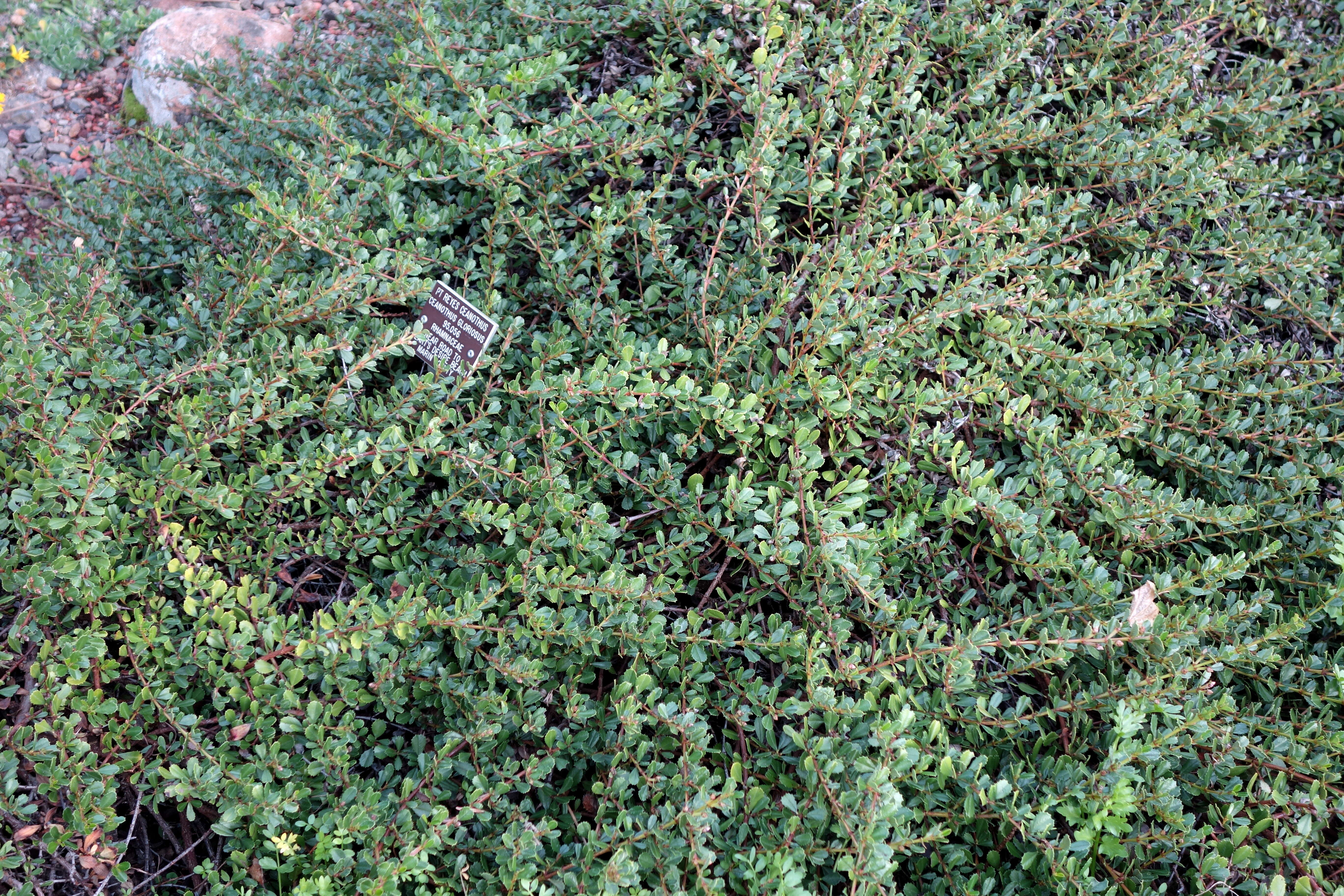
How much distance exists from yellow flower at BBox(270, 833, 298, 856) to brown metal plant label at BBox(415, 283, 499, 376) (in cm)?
113

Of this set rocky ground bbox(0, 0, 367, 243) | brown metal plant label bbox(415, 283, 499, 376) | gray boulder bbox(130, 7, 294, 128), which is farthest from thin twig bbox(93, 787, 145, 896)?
gray boulder bbox(130, 7, 294, 128)

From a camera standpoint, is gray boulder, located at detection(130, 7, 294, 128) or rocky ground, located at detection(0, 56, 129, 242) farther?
gray boulder, located at detection(130, 7, 294, 128)

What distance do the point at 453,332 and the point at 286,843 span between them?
128 centimetres

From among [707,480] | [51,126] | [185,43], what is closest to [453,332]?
[707,480]

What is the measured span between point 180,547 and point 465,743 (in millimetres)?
787

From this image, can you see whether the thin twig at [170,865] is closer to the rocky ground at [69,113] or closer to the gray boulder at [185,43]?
the rocky ground at [69,113]

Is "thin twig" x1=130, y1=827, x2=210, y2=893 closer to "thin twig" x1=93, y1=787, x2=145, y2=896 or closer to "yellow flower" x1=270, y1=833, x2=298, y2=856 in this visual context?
"thin twig" x1=93, y1=787, x2=145, y2=896

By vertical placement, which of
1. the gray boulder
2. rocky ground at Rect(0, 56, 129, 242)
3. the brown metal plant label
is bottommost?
rocky ground at Rect(0, 56, 129, 242)

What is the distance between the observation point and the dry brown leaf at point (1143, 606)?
7.11 feet

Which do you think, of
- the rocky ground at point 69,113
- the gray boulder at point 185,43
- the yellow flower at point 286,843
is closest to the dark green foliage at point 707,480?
the yellow flower at point 286,843

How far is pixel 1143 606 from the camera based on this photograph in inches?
86.0

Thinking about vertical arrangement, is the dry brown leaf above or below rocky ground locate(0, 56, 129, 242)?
above

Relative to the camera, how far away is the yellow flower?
6.05ft

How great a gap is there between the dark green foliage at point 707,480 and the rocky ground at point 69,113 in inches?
64.6
